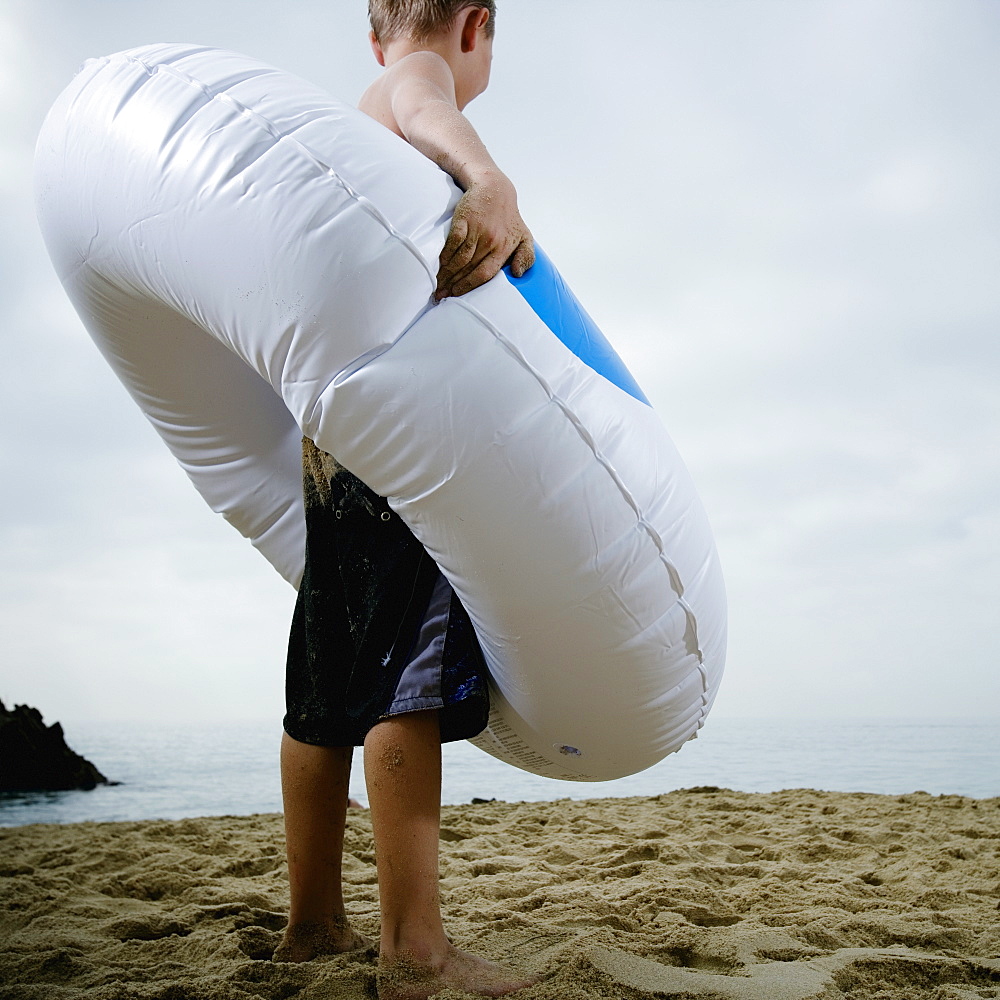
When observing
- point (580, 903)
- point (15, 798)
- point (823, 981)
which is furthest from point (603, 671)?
point (15, 798)

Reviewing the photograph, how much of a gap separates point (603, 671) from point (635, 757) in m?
0.20

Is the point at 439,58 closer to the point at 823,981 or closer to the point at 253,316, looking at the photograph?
the point at 253,316

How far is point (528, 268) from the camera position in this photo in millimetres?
961

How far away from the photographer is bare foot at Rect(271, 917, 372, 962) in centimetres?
116

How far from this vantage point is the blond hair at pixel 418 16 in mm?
1172

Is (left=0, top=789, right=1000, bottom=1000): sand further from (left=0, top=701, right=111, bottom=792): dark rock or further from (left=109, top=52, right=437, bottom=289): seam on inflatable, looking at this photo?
(left=0, top=701, right=111, bottom=792): dark rock

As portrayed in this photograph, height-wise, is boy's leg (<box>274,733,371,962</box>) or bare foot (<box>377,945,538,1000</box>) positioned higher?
boy's leg (<box>274,733,371,962</box>)

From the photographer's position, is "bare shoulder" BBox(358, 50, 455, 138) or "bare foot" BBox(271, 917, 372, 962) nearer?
"bare shoulder" BBox(358, 50, 455, 138)

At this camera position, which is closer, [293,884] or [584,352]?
[584,352]

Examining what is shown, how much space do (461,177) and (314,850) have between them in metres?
0.87

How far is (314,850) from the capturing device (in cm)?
117

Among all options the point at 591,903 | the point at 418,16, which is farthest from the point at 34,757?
the point at 418,16

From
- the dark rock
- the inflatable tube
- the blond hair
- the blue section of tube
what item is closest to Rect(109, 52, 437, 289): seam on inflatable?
the inflatable tube

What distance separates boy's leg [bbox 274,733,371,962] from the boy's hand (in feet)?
2.16
